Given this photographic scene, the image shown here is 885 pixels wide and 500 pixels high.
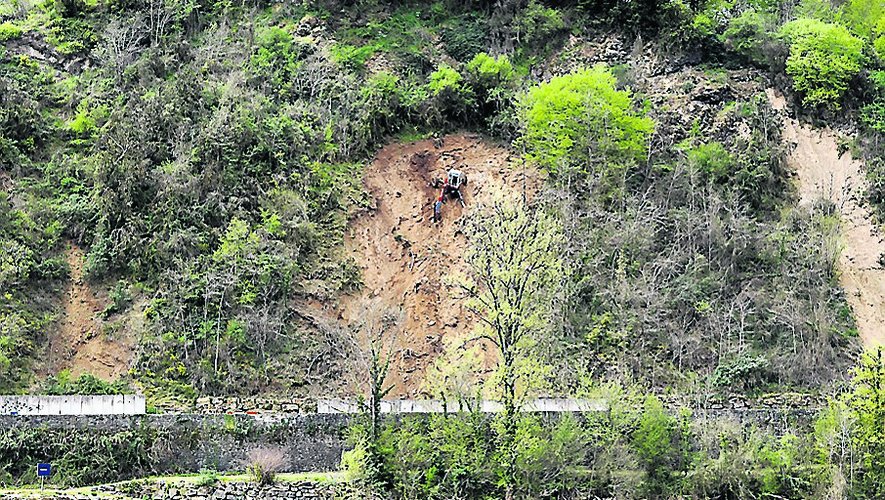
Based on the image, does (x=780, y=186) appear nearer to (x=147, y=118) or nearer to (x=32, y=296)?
(x=147, y=118)

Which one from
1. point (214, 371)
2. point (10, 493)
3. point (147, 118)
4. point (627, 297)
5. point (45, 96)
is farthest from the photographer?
point (45, 96)

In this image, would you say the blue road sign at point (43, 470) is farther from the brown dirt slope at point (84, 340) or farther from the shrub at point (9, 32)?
the shrub at point (9, 32)

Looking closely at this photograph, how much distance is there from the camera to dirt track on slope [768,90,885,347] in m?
43.5

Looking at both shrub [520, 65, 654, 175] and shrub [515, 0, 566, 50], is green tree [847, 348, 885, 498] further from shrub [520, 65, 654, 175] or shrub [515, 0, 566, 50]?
shrub [515, 0, 566, 50]

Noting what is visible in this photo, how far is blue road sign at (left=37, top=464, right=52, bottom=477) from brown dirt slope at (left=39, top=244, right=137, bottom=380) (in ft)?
13.6

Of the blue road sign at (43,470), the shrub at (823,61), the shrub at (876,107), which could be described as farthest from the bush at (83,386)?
the shrub at (876,107)

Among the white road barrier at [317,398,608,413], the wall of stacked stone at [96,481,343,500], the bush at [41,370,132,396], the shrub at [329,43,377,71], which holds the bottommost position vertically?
the wall of stacked stone at [96,481,343,500]

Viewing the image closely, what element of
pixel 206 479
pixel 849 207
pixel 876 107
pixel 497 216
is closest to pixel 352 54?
pixel 497 216

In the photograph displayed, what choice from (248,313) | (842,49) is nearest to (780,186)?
(842,49)

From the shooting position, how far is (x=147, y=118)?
44.5 metres

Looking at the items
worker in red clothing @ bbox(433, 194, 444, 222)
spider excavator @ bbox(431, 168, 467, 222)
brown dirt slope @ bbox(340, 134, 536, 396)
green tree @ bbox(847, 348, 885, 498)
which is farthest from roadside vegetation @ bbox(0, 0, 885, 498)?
worker in red clothing @ bbox(433, 194, 444, 222)

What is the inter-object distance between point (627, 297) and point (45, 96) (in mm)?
19276

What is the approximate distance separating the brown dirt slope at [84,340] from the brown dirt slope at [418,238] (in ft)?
20.3

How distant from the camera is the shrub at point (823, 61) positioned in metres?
48.9
